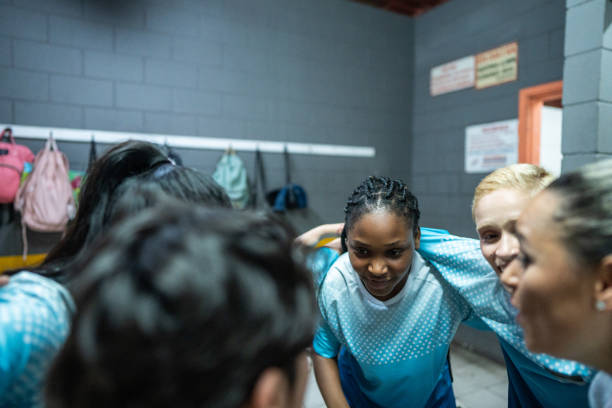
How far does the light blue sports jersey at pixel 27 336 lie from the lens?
0.55 m

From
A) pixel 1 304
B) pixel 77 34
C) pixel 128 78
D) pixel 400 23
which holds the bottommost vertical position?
pixel 1 304

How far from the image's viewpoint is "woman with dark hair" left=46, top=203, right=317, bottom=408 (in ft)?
1.17

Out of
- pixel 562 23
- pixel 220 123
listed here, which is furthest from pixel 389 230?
pixel 562 23

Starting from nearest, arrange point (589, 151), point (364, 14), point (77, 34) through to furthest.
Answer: point (589, 151) < point (77, 34) < point (364, 14)

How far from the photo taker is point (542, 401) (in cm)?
98

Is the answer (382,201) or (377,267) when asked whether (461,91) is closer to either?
(382,201)

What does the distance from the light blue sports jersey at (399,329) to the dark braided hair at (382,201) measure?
182 mm

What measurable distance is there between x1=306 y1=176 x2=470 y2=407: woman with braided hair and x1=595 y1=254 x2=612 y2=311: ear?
565mm

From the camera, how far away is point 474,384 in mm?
2619

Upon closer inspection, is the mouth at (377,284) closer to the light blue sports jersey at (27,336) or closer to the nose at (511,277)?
the nose at (511,277)

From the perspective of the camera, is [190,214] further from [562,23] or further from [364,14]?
[364,14]

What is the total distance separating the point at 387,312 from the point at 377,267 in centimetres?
18

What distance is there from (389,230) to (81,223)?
2.53 ft

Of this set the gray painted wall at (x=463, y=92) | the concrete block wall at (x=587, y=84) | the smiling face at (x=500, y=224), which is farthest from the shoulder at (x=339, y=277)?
the gray painted wall at (x=463, y=92)
